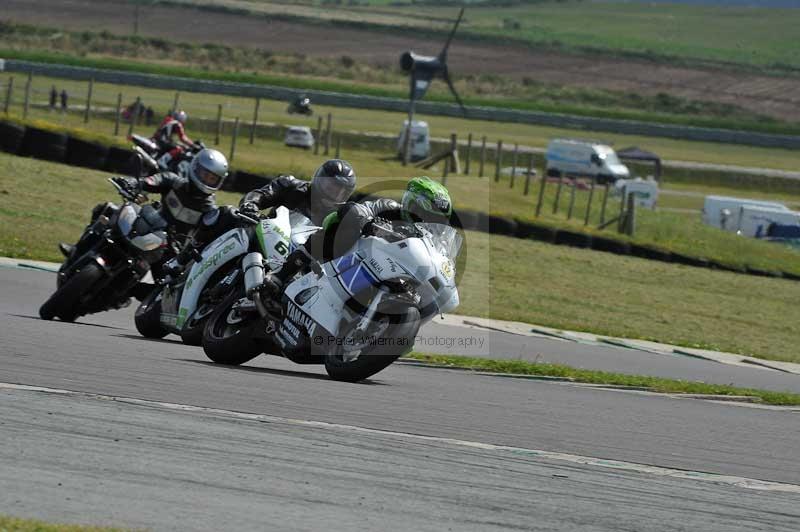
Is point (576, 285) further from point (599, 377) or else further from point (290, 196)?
point (290, 196)

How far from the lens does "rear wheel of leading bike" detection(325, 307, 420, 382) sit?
8836 millimetres

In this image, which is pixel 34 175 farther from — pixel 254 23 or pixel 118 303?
pixel 254 23

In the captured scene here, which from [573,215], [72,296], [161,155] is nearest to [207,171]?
[72,296]

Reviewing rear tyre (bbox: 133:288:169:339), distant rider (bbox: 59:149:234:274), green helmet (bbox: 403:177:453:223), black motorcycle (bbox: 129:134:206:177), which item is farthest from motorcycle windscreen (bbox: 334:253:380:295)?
black motorcycle (bbox: 129:134:206:177)

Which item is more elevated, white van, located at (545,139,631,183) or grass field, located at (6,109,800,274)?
grass field, located at (6,109,800,274)

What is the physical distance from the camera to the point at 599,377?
39.7 feet

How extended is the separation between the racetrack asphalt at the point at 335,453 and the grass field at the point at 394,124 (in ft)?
134

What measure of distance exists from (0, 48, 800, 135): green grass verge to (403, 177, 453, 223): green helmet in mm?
55447

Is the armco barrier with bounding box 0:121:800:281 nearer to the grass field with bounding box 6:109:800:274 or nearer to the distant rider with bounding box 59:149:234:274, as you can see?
the grass field with bounding box 6:109:800:274

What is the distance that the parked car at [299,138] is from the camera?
46.7 m

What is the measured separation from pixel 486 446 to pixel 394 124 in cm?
5568

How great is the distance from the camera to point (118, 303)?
11648 millimetres

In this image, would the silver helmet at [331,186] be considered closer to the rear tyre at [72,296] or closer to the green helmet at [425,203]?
the green helmet at [425,203]

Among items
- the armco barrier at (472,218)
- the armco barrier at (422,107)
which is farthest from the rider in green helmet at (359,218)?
the armco barrier at (422,107)
